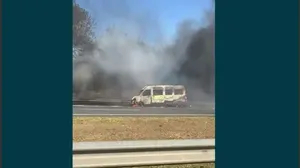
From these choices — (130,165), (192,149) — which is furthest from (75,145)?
(192,149)

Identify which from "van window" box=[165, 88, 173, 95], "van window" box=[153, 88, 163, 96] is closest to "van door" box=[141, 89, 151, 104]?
"van window" box=[153, 88, 163, 96]

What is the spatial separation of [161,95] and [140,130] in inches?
424

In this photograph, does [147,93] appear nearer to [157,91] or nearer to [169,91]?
[157,91]

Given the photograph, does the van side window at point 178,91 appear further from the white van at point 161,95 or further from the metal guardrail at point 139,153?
the metal guardrail at point 139,153

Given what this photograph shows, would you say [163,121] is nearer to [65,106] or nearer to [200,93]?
[200,93]

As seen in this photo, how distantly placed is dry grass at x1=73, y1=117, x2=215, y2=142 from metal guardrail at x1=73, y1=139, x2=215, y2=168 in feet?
13.9

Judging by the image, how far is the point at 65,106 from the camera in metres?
2.72

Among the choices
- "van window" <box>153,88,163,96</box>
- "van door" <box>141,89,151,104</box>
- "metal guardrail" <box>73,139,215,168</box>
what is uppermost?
"van window" <box>153,88,163,96</box>

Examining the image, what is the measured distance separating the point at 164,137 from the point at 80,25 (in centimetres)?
624

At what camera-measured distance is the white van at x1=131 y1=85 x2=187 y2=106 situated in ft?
70.0

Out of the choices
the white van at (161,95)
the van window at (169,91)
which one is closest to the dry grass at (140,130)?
the van window at (169,91)

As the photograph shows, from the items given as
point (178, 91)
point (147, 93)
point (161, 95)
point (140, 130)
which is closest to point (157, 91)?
point (161, 95)

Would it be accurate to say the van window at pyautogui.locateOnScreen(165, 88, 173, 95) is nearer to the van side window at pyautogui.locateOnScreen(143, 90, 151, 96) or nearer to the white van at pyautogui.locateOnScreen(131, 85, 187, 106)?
the white van at pyautogui.locateOnScreen(131, 85, 187, 106)

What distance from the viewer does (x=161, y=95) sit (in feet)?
72.1
